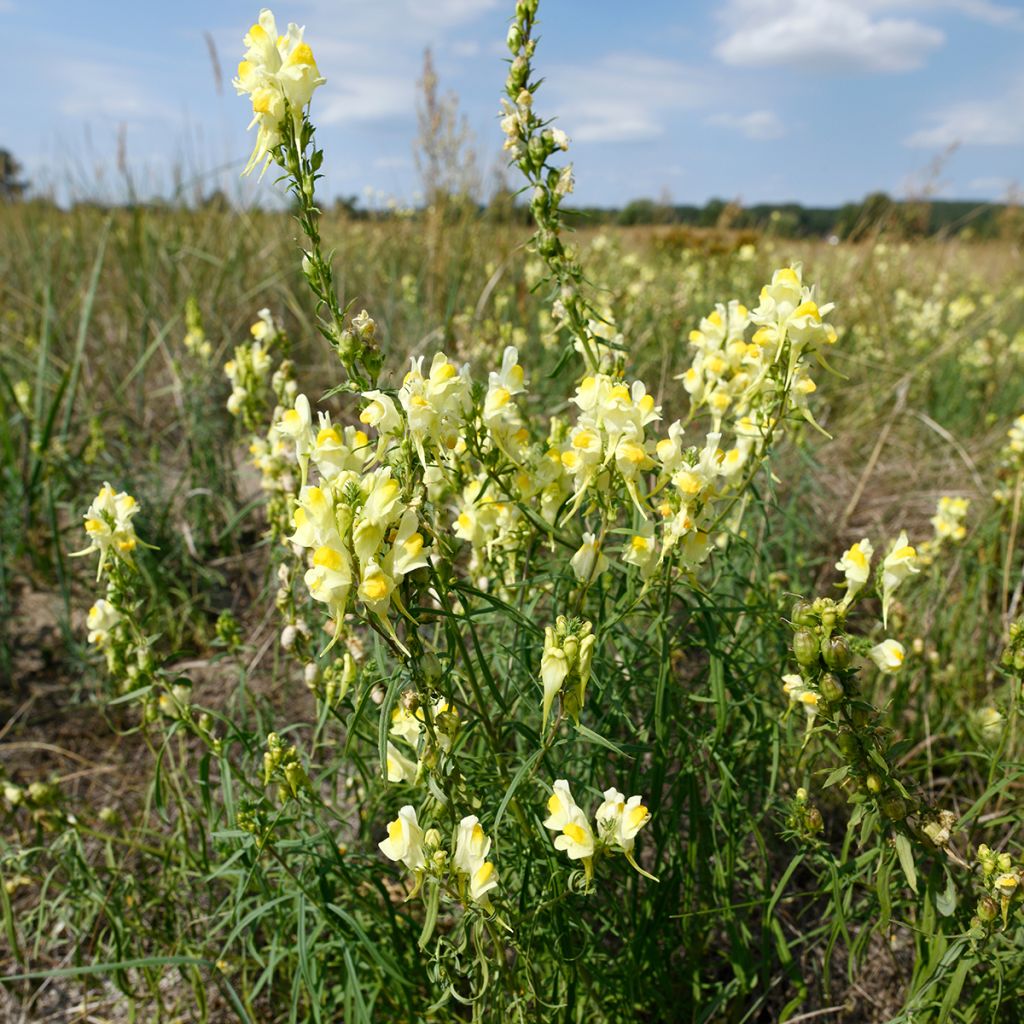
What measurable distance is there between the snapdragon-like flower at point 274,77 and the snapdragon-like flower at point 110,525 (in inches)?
28.8

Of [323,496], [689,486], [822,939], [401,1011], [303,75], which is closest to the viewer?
[323,496]

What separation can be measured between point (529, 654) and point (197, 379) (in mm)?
2625

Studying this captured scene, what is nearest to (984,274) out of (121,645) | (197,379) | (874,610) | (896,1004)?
(874,610)

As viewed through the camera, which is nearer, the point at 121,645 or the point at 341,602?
the point at 341,602

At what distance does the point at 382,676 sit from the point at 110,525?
2.39 feet

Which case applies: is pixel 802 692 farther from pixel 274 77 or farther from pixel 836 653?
pixel 274 77

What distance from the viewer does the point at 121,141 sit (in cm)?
605

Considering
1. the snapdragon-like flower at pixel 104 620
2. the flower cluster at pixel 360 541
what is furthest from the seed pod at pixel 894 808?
the snapdragon-like flower at pixel 104 620

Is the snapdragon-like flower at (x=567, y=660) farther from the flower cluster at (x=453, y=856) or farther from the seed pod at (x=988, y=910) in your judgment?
the seed pod at (x=988, y=910)

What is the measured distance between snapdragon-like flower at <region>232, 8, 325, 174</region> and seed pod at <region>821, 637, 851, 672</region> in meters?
1.03

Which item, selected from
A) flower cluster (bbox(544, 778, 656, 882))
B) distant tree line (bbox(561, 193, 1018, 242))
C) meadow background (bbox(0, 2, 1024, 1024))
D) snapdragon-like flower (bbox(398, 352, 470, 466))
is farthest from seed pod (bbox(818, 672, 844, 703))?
distant tree line (bbox(561, 193, 1018, 242))

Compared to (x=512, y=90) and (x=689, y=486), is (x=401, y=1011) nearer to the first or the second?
(x=689, y=486)

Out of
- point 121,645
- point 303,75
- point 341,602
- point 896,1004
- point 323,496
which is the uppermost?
point 303,75

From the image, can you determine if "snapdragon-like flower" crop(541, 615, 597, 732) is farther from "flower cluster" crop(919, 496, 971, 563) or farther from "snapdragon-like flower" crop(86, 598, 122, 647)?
"flower cluster" crop(919, 496, 971, 563)
